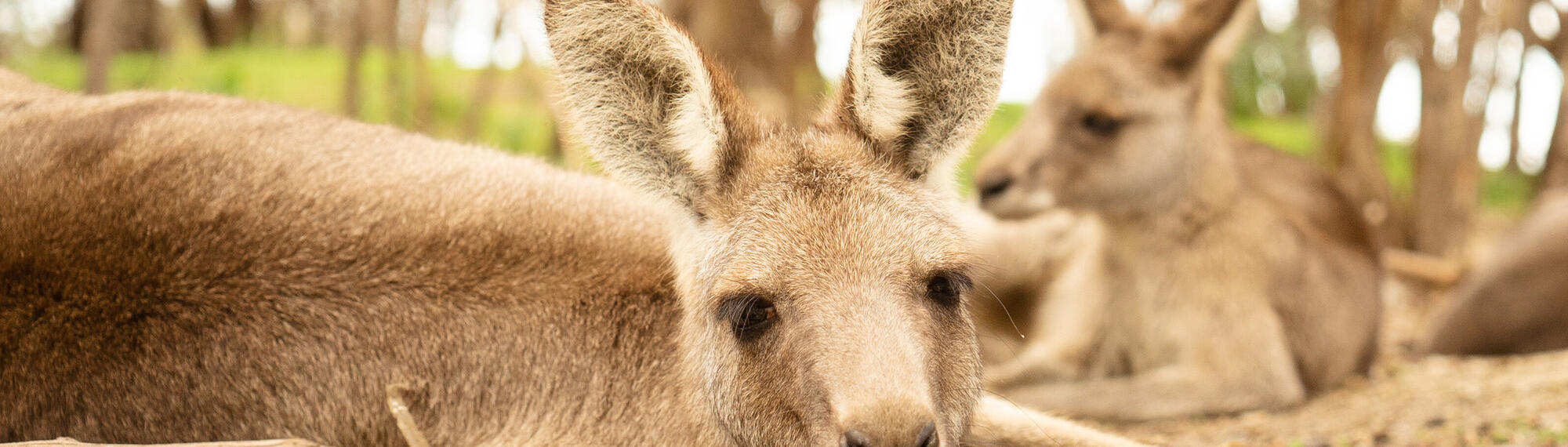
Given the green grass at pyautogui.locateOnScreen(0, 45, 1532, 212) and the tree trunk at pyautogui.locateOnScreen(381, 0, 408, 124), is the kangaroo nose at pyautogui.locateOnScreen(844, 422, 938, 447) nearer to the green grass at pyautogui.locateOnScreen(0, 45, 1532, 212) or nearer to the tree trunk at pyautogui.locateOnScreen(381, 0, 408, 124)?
the green grass at pyautogui.locateOnScreen(0, 45, 1532, 212)

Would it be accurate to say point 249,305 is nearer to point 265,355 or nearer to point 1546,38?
point 265,355

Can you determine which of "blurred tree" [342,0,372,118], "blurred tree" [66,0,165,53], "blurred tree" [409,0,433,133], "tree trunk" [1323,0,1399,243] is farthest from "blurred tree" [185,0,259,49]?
"tree trunk" [1323,0,1399,243]

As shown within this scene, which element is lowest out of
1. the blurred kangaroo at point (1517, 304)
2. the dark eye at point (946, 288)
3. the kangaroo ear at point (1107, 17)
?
the blurred kangaroo at point (1517, 304)

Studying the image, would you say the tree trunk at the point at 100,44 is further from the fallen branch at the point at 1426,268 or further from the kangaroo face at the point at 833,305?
the fallen branch at the point at 1426,268

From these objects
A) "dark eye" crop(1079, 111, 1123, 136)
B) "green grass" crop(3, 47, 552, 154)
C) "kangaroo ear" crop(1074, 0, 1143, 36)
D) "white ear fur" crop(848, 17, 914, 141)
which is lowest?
"green grass" crop(3, 47, 552, 154)

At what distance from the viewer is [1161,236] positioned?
7.63 metres

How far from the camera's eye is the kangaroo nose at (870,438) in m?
3.13

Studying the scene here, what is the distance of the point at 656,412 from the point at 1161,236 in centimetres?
449

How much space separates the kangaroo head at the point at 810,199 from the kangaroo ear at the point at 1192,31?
3.75 metres

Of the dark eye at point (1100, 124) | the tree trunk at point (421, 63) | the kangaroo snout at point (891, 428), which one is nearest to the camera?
the kangaroo snout at point (891, 428)

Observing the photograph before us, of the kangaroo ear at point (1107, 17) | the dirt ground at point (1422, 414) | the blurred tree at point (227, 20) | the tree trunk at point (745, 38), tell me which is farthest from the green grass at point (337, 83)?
the dirt ground at point (1422, 414)

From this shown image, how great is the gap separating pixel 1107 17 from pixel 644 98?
4.72m

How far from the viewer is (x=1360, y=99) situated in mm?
12227

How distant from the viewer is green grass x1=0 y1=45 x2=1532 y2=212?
36.8ft
